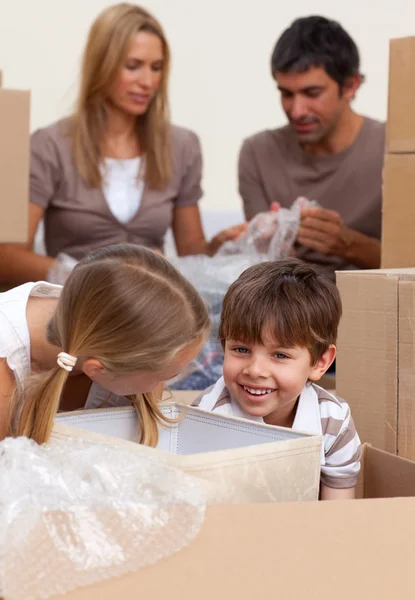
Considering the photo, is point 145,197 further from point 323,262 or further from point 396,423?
point 396,423

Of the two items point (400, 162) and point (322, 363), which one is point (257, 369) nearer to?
point (322, 363)

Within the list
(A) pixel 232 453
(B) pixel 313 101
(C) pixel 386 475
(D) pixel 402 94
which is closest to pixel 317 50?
(B) pixel 313 101

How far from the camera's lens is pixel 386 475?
3.48ft

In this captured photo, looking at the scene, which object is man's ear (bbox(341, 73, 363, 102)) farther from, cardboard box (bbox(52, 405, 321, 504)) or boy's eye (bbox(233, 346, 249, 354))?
cardboard box (bbox(52, 405, 321, 504))

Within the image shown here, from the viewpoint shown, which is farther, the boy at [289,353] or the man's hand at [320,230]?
the man's hand at [320,230]

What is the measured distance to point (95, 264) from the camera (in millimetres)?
887

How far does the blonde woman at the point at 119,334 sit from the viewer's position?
0.86 metres

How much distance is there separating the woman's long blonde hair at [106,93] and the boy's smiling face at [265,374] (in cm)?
111

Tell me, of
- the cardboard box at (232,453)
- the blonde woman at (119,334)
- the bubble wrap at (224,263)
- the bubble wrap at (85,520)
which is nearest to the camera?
the bubble wrap at (85,520)

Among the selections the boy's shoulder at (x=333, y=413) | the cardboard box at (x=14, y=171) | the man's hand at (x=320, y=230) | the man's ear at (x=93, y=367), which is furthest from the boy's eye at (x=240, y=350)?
the man's hand at (x=320, y=230)

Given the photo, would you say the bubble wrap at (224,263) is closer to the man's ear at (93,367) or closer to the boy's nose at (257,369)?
the boy's nose at (257,369)

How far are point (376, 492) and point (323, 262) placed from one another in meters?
1.03

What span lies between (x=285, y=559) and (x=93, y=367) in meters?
0.31

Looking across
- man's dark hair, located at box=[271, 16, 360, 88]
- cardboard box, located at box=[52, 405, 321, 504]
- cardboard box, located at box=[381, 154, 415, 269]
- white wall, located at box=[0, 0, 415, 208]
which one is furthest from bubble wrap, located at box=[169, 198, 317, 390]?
white wall, located at box=[0, 0, 415, 208]
